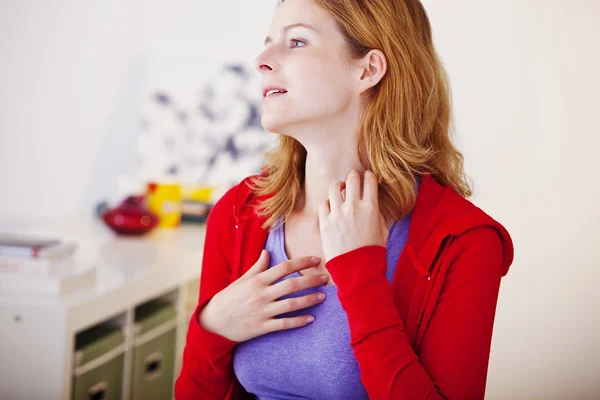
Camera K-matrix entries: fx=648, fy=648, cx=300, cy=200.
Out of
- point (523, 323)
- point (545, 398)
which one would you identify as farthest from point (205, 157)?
point (545, 398)

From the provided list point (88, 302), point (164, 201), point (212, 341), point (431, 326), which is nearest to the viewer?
point (431, 326)

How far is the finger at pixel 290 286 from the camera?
3.78ft

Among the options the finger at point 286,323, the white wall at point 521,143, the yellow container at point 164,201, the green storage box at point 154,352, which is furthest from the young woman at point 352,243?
the yellow container at point 164,201

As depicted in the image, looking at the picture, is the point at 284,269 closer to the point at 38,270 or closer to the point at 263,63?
the point at 263,63

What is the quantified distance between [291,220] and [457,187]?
34cm

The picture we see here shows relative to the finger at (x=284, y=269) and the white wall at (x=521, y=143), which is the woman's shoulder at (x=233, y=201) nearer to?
the finger at (x=284, y=269)

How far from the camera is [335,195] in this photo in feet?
3.85

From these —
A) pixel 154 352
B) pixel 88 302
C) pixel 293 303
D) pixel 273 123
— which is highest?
pixel 273 123

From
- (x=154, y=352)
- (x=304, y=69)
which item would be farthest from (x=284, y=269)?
(x=154, y=352)

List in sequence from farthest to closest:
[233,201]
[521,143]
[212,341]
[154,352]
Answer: [521,143], [154,352], [233,201], [212,341]

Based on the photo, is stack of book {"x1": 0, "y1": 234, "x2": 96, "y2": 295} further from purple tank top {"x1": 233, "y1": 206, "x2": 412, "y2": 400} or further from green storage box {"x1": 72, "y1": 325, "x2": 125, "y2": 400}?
purple tank top {"x1": 233, "y1": 206, "x2": 412, "y2": 400}

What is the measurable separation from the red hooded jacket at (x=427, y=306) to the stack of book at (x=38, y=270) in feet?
2.14

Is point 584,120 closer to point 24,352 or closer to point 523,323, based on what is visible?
point 523,323

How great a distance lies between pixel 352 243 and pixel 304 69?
329 millimetres
